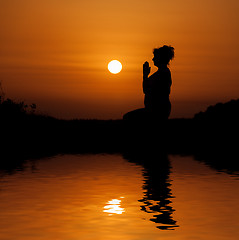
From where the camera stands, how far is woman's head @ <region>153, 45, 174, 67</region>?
17938 mm

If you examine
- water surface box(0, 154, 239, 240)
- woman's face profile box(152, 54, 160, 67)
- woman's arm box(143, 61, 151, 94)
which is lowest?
water surface box(0, 154, 239, 240)

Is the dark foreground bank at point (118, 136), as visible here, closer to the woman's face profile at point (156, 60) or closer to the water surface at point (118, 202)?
the woman's face profile at point (156, 60)

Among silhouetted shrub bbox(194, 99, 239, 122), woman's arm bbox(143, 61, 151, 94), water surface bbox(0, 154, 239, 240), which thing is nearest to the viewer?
water surface bbox(0, 154, 239, 240)

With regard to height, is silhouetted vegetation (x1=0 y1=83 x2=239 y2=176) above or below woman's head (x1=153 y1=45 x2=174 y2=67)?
below

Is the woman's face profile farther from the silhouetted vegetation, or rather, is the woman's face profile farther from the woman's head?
the silhouetted vegetation

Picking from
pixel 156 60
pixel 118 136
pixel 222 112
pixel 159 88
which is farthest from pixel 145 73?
pixel 222 112

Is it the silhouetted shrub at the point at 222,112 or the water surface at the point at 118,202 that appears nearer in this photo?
the water surface at the point at 118,202

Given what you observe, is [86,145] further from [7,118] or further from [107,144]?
[7,118]

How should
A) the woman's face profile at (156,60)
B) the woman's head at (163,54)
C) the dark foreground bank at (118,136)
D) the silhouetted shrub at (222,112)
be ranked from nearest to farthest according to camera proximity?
the woman's head at (163,54) → the woman's face profile at (156,60) → the dark foreground bank at (118,136) → the silhouetted shrub at (222,112)

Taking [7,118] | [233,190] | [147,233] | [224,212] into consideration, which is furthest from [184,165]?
[7,118]

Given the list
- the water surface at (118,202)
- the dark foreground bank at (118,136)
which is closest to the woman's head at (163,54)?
the dark foreground bank at (118,136)

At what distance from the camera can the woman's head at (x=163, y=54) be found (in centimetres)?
1794

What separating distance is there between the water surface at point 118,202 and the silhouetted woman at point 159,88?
3.49m

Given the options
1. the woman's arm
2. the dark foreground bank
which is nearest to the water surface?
the dark foreground bank
